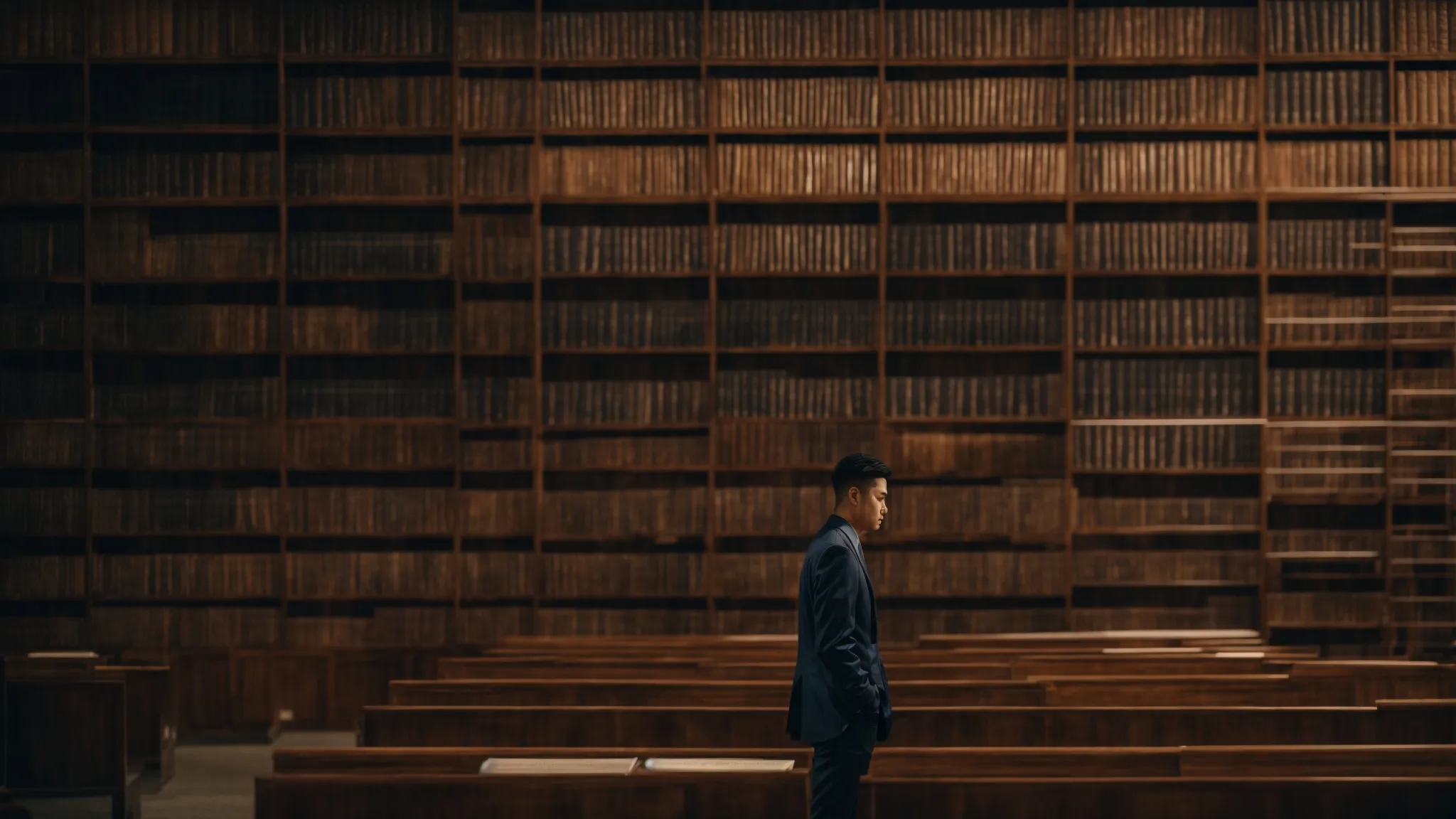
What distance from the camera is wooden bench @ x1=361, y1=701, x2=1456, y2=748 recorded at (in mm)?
4172

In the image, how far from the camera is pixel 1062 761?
3662 mm

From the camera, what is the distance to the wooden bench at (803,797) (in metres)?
3.34

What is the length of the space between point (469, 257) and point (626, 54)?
1.21 metres

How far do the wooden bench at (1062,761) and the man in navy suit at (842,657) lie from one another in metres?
0.43

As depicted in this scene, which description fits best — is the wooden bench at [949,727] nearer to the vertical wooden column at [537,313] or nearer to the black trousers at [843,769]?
the black trousers at [843,769]

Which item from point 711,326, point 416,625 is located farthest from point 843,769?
point 416,625

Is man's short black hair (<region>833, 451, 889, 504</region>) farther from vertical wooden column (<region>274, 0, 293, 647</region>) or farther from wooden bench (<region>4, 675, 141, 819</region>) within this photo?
vertical wooden column (<region>274, 0, 293, 647</region>)

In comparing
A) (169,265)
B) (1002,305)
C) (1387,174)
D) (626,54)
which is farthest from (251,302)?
(1387,174)

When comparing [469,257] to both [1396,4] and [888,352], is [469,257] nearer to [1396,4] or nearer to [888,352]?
[888,352]

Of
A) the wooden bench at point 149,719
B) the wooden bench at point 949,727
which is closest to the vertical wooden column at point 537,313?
the wooden bench at point 149,719

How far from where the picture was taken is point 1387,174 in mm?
7062

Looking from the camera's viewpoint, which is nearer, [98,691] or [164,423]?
[98,691]

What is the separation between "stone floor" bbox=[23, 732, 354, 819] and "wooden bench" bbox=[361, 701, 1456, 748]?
48.7 inches

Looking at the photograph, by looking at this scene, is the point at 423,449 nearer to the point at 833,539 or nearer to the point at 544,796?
the point at 544,796
